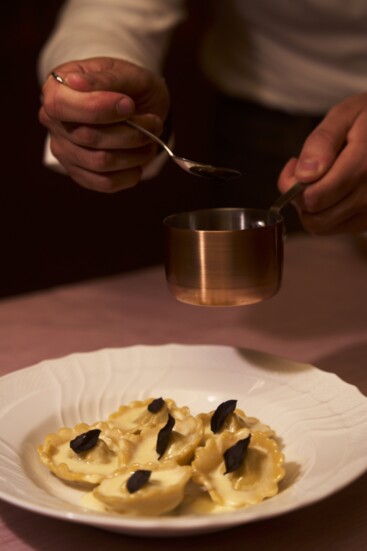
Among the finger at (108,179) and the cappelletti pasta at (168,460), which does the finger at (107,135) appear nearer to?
the finger at (108,179)

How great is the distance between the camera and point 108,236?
11.1ft

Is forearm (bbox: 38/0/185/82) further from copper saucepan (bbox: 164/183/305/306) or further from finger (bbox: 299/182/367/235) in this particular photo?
copper saucepan (bbox: 164/183/305/306)

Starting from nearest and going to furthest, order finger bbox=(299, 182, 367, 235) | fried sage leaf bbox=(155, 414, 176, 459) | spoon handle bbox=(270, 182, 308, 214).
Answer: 1. fried sage leaf bbox=(155, 414, 176, 459)
2. spoon handle bbox=(270, 182, 308, 214)
3. finger bbox=(299, 182, 367, 235)

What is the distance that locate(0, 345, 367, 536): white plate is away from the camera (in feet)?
2.57

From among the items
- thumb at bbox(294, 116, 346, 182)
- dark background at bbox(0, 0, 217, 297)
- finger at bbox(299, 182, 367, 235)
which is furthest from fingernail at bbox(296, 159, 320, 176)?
dark background at bbox(0, 0, 217, 297)

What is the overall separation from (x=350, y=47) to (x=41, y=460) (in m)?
1.23

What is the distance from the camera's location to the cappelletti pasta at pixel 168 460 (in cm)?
81

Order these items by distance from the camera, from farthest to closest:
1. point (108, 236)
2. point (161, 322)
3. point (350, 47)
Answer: point (108, 236), point (350, 47), point (161, 322)

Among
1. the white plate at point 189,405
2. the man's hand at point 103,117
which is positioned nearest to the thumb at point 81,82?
the man's hand at point 103,117

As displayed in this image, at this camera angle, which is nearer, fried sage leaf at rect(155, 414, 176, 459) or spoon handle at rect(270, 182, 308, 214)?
fried sage leaf at rect(155, 414, 176, 459)

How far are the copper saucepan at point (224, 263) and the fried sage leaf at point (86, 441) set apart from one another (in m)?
0.21

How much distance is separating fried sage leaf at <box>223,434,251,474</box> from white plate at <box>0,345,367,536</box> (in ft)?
0.18

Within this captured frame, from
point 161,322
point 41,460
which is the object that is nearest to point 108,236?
point 161,322

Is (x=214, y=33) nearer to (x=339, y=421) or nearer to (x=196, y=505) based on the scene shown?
(x=339, y=421)
